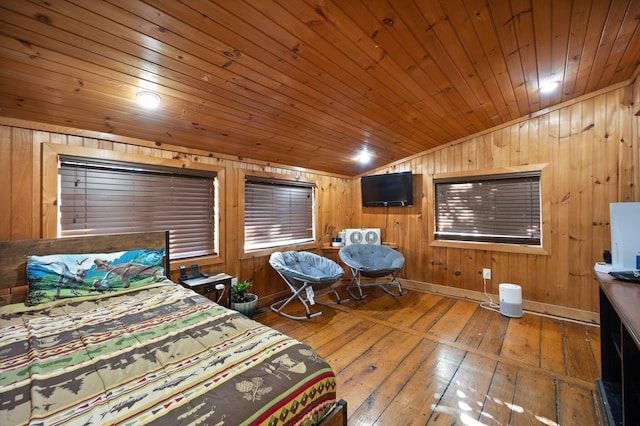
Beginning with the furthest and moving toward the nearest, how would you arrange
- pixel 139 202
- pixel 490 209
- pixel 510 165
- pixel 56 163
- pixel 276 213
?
pixel 276 213
pixel 490 209
pixel 510 165
pixel 139 202
pixel 56 163

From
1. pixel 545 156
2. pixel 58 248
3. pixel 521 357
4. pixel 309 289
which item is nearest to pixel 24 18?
pixel 58 248

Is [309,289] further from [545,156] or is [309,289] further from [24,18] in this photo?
[545,156]

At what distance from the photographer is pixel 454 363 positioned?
87.1 inches

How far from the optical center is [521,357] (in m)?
2.29

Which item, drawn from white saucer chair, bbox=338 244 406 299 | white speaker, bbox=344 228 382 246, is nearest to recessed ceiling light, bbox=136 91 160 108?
white saucer chair, bbox=338 244 406 299

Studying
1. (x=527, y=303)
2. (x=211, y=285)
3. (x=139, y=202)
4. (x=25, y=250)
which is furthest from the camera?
(x=527, y=303)

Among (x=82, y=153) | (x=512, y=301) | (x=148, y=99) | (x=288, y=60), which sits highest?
(x=288, y=60)

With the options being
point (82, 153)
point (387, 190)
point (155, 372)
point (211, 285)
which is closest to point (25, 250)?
point (82, 153)

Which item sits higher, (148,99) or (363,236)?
(148,99)

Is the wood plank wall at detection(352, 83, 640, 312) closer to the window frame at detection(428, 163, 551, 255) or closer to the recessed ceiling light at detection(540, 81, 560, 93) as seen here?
the window frame at detection(428, 163, 551, 255)

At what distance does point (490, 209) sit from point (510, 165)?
24.8 inches

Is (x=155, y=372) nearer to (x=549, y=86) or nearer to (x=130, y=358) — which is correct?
(x=130, y=358)

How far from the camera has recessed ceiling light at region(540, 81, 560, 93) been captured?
258 centimetres

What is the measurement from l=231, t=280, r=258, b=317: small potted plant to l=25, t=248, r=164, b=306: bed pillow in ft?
2.98
